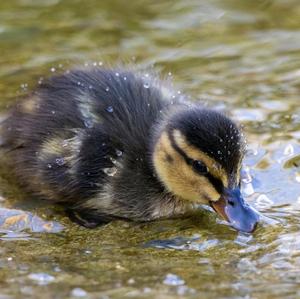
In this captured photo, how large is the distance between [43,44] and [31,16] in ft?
1.35

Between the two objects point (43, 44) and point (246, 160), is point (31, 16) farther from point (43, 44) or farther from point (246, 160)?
point (246, 160)

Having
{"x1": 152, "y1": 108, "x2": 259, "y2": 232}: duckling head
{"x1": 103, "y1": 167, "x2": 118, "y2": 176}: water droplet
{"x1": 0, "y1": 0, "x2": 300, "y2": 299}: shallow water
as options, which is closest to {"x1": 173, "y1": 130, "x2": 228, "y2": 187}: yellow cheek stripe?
{"x1": 152, "y1": 108, "x2": 259, "y2": 232}: duckling head

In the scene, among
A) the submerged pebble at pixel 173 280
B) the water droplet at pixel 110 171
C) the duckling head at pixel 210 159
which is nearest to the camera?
the submerged pebble at pixel 173 280

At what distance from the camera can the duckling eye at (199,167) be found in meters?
3.53

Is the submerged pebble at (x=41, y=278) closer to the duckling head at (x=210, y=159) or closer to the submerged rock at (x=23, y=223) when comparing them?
the submerged rock at (x=23, y=223)

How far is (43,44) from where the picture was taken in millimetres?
5297

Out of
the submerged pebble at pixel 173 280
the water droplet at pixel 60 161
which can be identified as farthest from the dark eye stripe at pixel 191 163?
the submerged pebble at pixel 173 280

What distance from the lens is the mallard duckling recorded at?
3.57 meters

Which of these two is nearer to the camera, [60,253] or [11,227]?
[60,253]

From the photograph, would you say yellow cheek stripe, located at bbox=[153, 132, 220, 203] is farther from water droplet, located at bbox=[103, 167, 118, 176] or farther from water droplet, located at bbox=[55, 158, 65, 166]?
water droplet, located at bbox=[55, 158, 65, 166]

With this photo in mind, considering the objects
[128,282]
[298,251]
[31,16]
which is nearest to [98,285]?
[128,282]

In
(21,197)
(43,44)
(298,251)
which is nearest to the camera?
(298,251)

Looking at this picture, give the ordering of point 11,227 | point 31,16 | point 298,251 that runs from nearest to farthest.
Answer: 1. point 298,251
2. point 11,227
3. point 31,16

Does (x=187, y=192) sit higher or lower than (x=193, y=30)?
lower
